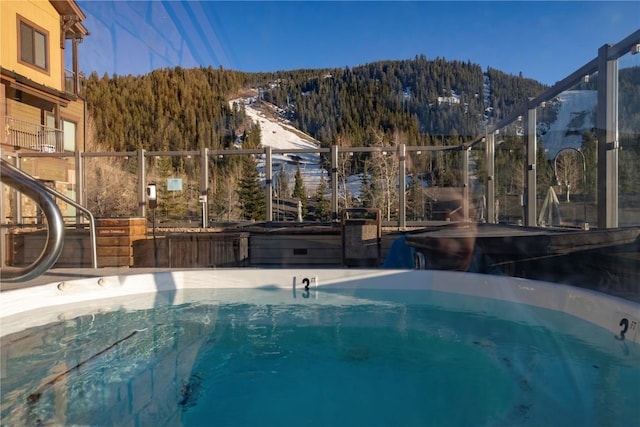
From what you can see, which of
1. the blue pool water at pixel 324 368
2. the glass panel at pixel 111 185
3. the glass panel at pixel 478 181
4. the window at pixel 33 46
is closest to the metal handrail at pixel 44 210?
the blue pool water at pixel 324 368

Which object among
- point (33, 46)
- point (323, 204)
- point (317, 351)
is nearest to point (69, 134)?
point (33, 46)

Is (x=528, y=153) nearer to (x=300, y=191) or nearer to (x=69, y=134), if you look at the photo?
(x=300, y=191)

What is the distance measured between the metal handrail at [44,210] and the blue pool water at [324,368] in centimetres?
56

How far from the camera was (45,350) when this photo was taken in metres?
2.60

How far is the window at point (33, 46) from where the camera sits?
9.29 meters

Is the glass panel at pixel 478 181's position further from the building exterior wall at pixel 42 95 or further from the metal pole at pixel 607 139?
the building exterior wall at pixel 42 95

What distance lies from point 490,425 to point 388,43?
765 centimetres

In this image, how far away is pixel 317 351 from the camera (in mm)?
2584

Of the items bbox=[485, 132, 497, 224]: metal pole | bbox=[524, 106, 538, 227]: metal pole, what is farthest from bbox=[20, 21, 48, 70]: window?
bbox=[524, 106, 538, 227]: metal pole

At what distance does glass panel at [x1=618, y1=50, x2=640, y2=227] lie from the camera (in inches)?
111

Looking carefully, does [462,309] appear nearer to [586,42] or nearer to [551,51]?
[586,42]

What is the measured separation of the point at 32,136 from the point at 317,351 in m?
9.41

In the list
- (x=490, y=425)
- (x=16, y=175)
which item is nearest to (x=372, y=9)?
(x=16, y=175)

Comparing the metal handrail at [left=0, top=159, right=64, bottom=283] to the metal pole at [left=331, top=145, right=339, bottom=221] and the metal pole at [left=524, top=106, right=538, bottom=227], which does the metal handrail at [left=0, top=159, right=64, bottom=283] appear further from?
the metal pole at [left=331, top=145, right=339, bottom=221]
